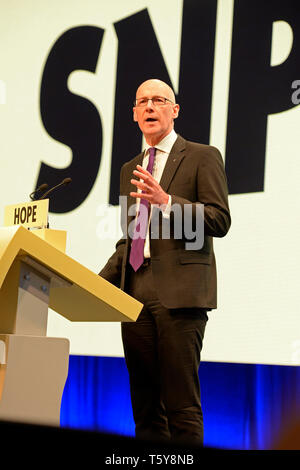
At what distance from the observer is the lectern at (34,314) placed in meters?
1.45

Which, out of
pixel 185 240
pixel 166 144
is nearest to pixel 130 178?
pixel 166 144

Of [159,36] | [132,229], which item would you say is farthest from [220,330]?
[159,36]

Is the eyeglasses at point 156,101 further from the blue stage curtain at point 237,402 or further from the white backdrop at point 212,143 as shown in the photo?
the blue stage curtain at point 237,402

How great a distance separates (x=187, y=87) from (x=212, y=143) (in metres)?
0.36

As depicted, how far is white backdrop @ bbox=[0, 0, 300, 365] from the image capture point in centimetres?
306

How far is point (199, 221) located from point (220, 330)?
1259mm

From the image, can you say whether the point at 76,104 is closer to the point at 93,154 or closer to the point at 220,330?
the point at 93,154

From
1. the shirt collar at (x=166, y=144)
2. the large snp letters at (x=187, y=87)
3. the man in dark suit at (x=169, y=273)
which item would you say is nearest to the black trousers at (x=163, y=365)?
the man in dark suit at (x=169, y=273)

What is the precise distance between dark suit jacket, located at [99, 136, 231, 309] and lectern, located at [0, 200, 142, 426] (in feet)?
1.89

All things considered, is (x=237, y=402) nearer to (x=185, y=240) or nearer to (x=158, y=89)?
(x=185, y=240)

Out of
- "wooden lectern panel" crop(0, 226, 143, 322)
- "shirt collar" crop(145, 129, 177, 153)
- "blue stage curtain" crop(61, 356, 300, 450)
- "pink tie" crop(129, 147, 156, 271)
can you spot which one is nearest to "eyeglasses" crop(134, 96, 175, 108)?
"shirt collar" crop(145, 129, 177, 153)

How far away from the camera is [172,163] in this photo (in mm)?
2322

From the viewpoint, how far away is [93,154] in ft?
13.0

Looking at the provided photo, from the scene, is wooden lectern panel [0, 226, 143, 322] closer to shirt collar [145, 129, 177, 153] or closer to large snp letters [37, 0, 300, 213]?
shirt collar [145, 129, 177, 153]
